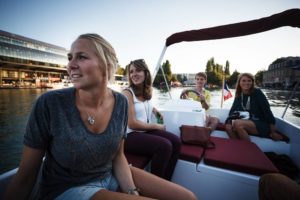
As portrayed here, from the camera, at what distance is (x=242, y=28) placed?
265cm

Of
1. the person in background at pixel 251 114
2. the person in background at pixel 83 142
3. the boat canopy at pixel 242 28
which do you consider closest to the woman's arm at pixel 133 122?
the person in background at pixel 83 142

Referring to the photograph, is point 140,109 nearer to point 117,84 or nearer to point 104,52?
point 104,52

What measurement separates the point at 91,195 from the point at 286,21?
2995 millimetres

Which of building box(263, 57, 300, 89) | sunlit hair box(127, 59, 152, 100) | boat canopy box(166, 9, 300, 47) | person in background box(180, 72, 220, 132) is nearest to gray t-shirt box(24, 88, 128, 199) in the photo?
sunlit hair box(127, 59, 152, 100)

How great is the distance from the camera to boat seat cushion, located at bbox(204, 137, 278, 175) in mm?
1693

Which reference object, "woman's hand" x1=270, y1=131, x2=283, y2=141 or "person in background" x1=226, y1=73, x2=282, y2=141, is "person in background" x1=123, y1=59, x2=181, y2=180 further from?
"woman's hand" x1=270, y1=131, x2=283, y2=141

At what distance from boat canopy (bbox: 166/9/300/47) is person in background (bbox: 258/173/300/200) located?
2.06 m

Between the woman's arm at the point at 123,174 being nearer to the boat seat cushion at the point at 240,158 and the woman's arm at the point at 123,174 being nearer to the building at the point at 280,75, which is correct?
the boat seat cushion at the point at 240,158

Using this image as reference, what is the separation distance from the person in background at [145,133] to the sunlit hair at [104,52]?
2.78 feet

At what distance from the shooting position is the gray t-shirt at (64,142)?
2.88ft

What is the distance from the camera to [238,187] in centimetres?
172

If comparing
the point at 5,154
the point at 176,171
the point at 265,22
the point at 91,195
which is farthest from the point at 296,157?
the point at 5,154

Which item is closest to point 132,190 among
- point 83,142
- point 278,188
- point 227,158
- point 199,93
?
point 83,142

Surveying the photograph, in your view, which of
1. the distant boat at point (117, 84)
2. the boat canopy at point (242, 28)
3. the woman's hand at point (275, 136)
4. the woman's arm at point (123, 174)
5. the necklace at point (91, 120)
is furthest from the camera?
the woman's hand at point (275, 136)
